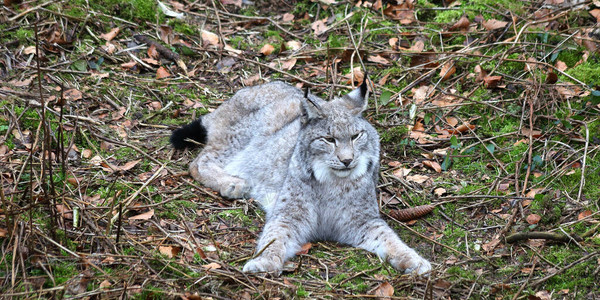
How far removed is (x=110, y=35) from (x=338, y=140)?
3465mm

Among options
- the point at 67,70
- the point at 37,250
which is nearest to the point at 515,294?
the point at 37,250

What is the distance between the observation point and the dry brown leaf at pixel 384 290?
3641 mm

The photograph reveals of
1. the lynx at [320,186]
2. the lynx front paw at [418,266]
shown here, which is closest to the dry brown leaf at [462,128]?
the lynx at [320,186]

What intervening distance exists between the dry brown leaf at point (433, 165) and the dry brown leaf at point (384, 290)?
179 centimetres

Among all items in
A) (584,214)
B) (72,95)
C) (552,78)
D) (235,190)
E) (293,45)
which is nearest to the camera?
(584,214)

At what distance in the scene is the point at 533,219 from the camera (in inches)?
171

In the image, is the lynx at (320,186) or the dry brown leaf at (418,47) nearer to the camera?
the lynx at (320,186)

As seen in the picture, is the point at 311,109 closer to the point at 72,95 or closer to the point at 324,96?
the point at 324,96

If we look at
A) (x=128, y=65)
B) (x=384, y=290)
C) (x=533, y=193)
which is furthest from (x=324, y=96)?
(x=384, y=290)

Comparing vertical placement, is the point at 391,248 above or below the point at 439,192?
above

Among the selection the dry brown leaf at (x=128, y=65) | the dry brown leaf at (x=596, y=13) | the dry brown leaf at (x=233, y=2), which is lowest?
the dry brown leaf at (x=128, y=65)

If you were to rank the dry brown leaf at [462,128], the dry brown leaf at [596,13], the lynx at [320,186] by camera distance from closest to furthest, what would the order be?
the lynx at [320,186]
the dry brown leaf at [462,128]
the dry brown leaf at [596,13]

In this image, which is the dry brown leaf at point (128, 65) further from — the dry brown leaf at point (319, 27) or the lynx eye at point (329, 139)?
the lynx eye at point (329, 139)

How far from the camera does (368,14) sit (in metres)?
7.30
